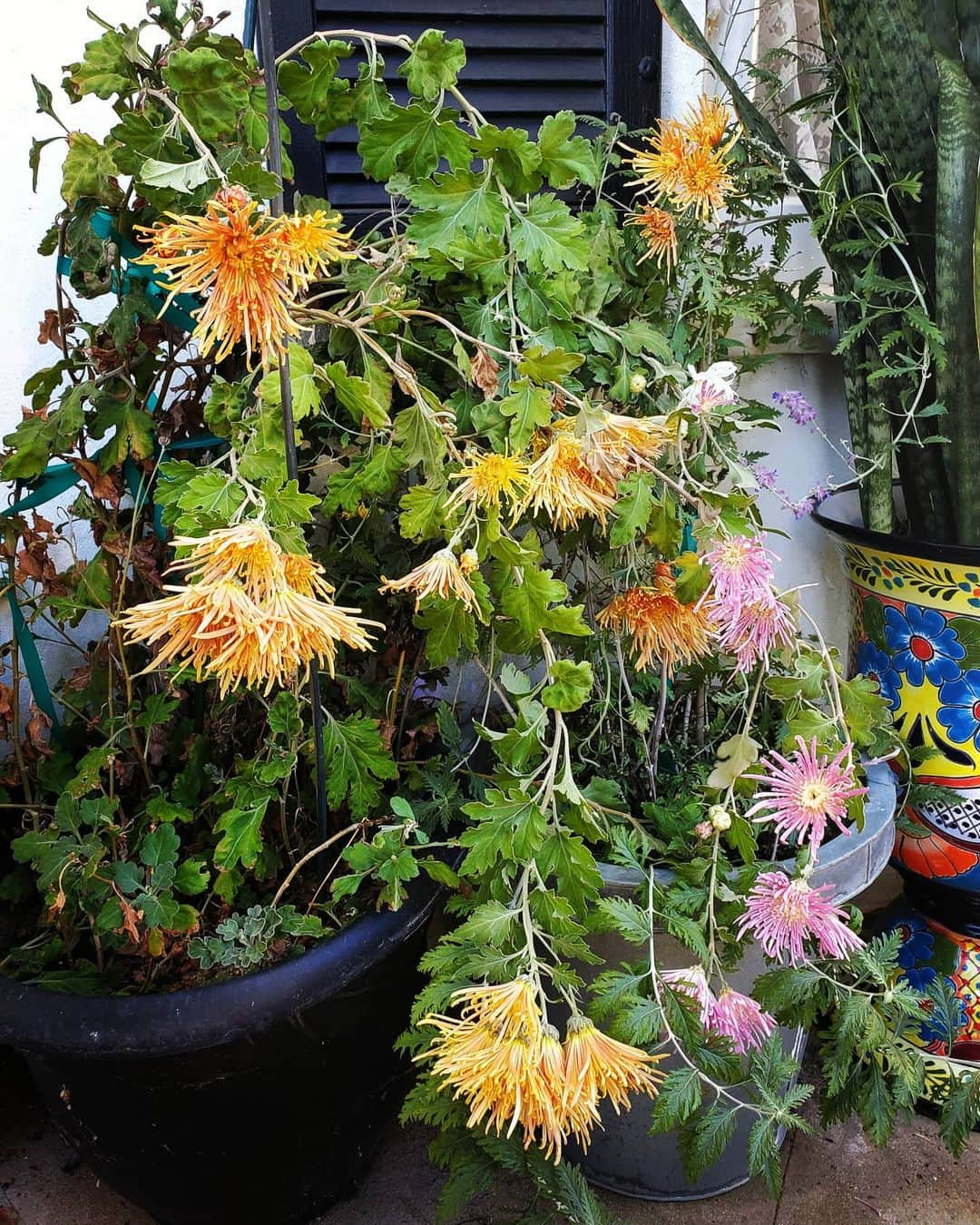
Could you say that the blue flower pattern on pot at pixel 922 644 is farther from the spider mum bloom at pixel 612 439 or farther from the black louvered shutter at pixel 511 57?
the black louvered shutter at pixel 511 57

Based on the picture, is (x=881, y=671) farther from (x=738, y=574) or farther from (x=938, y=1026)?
(x=738, y=574)

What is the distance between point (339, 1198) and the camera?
45.8 inches

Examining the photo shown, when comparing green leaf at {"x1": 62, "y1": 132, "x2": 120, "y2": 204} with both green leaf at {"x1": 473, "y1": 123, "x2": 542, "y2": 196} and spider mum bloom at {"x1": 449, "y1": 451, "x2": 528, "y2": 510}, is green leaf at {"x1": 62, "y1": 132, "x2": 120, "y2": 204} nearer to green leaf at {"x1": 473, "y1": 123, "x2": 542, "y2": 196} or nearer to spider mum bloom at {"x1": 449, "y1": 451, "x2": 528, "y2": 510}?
green leaf at {"x1": 473, "y1": 123, "x2": 542, "y2": 196}

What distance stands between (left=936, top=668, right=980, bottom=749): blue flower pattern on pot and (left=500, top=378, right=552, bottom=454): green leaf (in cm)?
71

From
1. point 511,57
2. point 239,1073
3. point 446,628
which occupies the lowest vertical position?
point 239,1073

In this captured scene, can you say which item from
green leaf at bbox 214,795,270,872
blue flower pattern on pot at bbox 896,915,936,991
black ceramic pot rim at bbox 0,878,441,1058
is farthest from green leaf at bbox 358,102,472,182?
blue flower pattern on pot at bbox 896,915,936,991

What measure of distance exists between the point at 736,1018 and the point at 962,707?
560 millimetres

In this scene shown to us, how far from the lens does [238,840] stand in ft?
3.10

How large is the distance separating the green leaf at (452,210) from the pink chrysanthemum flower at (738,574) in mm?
335

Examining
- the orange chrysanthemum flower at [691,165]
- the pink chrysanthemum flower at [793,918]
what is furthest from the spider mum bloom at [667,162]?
the pink chrysanthemum flower at [793,918]

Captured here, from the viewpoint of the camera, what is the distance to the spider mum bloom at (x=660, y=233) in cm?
100

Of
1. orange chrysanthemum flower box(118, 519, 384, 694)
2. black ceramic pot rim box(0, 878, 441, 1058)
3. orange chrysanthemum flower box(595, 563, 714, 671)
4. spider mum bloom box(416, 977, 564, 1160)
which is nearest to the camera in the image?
orange chrysanthemum flower box(118, 519, 384, 694)

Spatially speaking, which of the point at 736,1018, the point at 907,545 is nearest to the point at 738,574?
the point at 736,1018

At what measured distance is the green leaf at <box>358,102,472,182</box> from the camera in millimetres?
829
